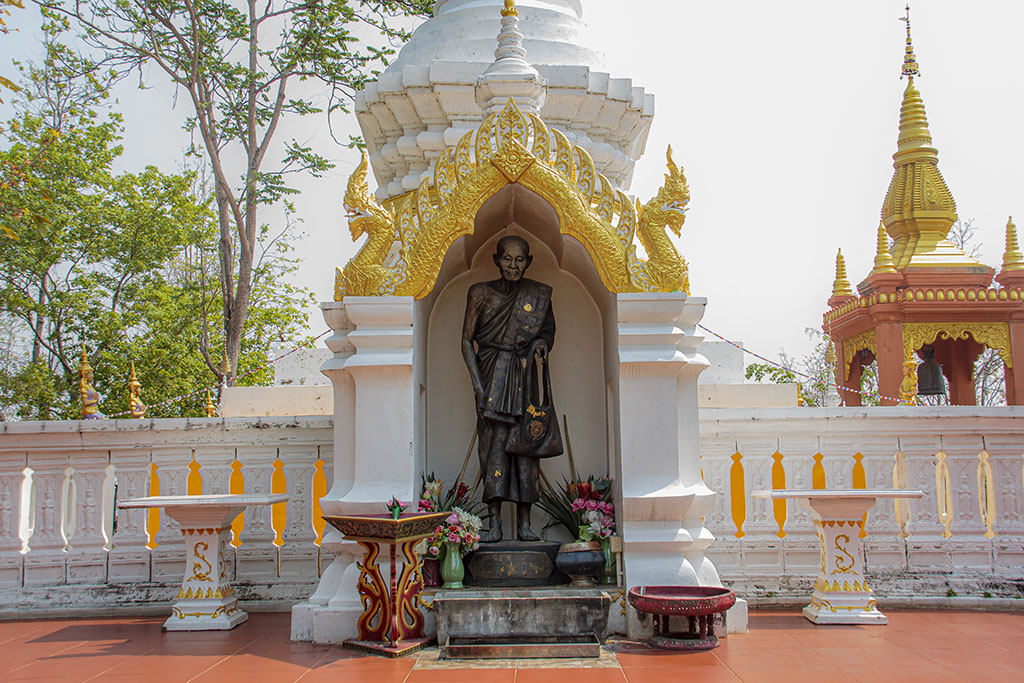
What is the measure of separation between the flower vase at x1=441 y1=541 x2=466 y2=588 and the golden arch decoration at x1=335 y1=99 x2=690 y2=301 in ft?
5.57

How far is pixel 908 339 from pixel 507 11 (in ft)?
37.8

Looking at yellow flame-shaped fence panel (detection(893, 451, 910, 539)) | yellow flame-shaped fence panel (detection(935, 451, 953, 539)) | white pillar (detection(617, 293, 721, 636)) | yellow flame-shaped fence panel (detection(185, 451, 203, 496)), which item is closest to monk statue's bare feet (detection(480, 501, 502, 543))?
white pillar (detection(617, 293, 721, 636))

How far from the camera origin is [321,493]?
704 centimetres

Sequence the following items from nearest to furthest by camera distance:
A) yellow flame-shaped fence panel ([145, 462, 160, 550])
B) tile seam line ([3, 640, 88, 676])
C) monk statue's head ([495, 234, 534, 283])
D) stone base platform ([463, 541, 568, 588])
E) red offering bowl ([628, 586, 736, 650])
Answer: tile seam line ([3, 640, 88, 676]), red offering bowl ([628, 586, 736, 650]), stone base platform ([463, 541, 568, 588]), monk statue's head ([495, 234, 534, 283]), yellow flame-shaped fence panel ([145, 462, 160, 550])

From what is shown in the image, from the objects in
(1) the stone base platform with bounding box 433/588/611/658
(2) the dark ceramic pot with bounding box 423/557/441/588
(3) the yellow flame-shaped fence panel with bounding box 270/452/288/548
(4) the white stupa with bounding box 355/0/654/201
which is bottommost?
(1) the stone base platform with bounding box 433/588/611/658

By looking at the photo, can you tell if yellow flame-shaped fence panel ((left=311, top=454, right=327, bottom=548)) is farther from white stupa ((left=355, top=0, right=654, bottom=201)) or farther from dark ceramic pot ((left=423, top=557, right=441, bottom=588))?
white stupa ((left=355, top=0, right=654, bottom=201))

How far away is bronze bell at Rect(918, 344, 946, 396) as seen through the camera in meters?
16.0

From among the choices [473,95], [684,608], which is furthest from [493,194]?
[684,608]

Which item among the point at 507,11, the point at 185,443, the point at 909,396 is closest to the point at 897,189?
the point at 909,396

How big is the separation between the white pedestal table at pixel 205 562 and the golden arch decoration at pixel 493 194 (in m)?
1.72

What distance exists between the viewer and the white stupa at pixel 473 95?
8023 mm

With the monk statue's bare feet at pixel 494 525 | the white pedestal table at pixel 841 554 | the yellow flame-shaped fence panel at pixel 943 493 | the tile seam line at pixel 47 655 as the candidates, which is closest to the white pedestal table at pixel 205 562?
the tile seam line at pixel 47 655

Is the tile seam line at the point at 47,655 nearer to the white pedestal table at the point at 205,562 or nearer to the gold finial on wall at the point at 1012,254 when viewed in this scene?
the white pedestal table at the point at 205,562

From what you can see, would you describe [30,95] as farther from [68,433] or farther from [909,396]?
[909,396]
